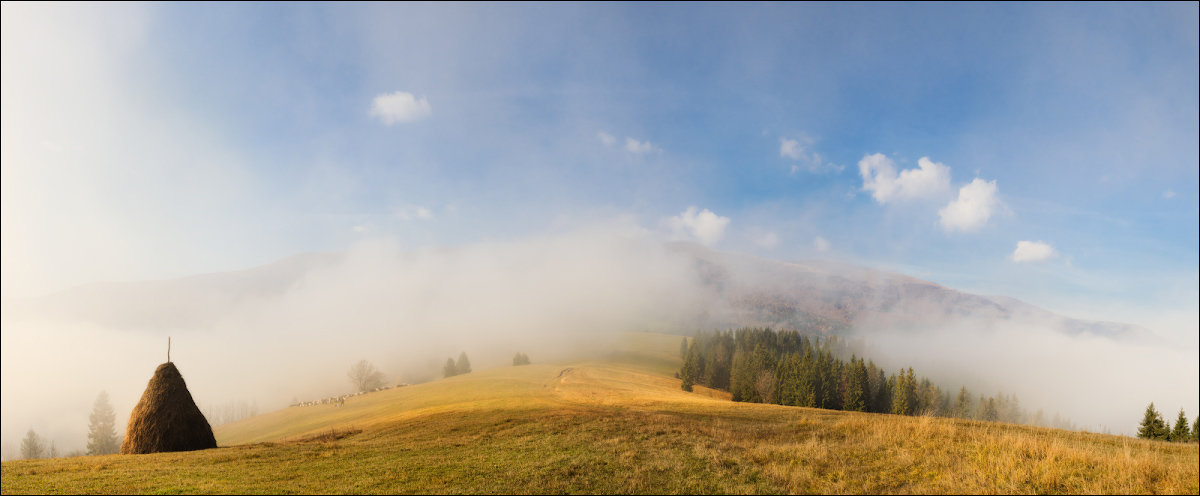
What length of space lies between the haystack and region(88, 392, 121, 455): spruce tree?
104727 millimetres

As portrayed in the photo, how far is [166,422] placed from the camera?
27766mm

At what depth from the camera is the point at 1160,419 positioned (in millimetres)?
56750

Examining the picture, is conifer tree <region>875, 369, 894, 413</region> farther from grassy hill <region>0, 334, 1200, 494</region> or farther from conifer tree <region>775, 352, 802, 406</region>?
grassy hill <region>0, 334, 1200, 494</region>

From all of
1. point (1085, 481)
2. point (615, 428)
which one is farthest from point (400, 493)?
point (1085, 481)

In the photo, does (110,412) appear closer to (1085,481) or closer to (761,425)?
(761,425)

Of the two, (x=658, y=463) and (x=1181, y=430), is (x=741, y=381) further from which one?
(x=658, y=463)

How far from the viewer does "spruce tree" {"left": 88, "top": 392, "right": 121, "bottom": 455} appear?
3868 inches

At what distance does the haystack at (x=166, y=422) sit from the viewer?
2722 centimetres

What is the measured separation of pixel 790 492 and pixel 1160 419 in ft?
248

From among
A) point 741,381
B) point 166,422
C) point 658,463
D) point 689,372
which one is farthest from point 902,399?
point 166,422

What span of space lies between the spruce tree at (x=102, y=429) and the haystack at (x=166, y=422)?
104727 mm

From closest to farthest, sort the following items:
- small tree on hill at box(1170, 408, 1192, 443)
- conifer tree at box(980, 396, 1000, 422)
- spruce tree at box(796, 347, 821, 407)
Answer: small tree on hill at box(1170, 408, 1192, 443), spruce tree at box(796, 347, 821, 407), conifer tree at box(980, 396, 1000, 422)

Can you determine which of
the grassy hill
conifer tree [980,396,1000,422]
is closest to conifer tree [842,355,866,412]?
conifer tree [980,396,1000,422]

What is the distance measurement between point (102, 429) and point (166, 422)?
373 feet
